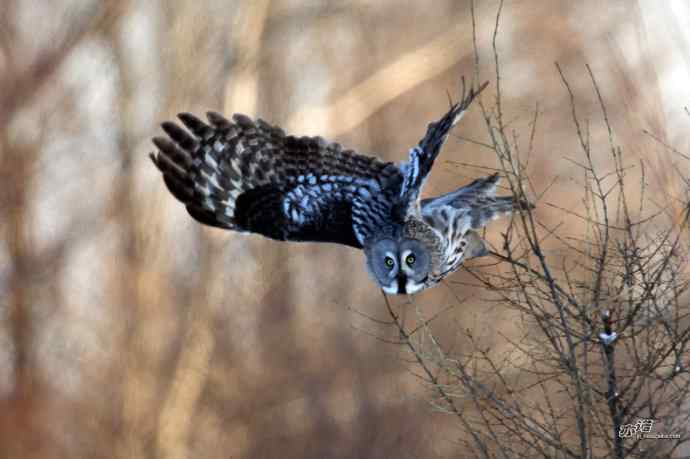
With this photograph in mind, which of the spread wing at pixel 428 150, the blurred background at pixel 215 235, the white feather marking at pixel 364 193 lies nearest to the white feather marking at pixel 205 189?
the white feather marking at pixel 364 193

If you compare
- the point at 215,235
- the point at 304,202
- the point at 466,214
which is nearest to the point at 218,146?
the point at 304,202

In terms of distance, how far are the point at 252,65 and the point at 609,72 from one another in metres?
2.43

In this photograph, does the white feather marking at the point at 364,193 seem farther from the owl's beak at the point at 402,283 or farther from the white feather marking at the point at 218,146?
the white feather marking at the point at 218,146

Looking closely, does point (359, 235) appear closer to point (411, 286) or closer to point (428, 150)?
point (411, 286)

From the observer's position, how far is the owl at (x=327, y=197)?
9.99 feet

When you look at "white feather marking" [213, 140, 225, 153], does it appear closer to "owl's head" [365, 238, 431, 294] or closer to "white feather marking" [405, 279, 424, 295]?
"owl's head" [365, 238, 431, 294]

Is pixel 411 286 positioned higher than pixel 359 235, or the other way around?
pixel 359 235

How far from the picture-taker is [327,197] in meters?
3.37

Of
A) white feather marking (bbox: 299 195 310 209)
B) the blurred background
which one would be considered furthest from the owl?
the blurred background

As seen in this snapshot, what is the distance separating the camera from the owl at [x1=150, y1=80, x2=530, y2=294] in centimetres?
304

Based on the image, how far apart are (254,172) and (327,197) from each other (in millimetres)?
320

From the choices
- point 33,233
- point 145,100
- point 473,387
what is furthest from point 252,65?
point 473,387

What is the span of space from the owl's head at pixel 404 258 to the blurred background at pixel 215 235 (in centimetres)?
365

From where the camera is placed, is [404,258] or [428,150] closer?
[428,150]
